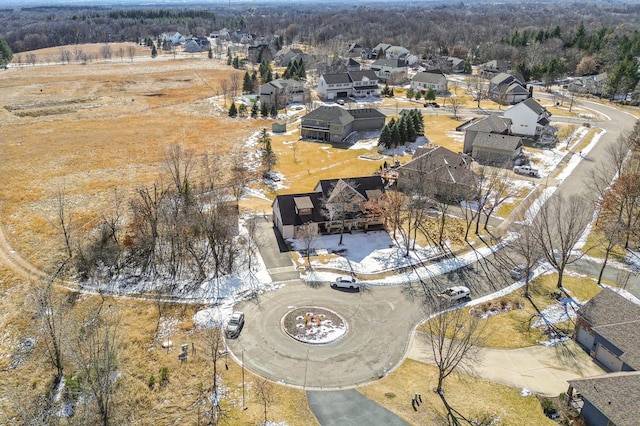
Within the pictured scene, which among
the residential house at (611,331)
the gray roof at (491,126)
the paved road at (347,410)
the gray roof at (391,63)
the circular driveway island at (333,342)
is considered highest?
the gray roof at (391,63)

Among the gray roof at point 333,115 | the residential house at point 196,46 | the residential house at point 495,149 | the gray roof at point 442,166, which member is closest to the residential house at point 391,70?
the gray roof at point 333,115

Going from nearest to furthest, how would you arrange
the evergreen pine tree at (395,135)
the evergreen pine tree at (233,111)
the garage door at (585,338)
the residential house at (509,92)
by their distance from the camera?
1. the garage door at (585,338)
2. the evergreen pine tree at (395,135)
3. the evergreen pine tree at (233,111)
4. the residential house at (509,92)

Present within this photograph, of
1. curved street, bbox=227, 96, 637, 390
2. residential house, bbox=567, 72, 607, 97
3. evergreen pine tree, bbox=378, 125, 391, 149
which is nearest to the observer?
curved street, bbox=227, 96, 637, 390

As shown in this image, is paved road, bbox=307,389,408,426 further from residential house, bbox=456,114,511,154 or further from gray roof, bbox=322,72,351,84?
gray roof, bbox=322,72,351,84

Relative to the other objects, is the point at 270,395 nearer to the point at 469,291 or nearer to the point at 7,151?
the point at 469,291

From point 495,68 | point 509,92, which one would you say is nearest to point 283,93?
point 509,92

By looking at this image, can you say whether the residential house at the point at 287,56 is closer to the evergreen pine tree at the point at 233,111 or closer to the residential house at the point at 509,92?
the evergreen pine tree at the point at 233,111

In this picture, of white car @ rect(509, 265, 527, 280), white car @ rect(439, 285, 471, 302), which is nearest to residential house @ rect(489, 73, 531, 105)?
white car @ rect(509, 265, 527, 280)
